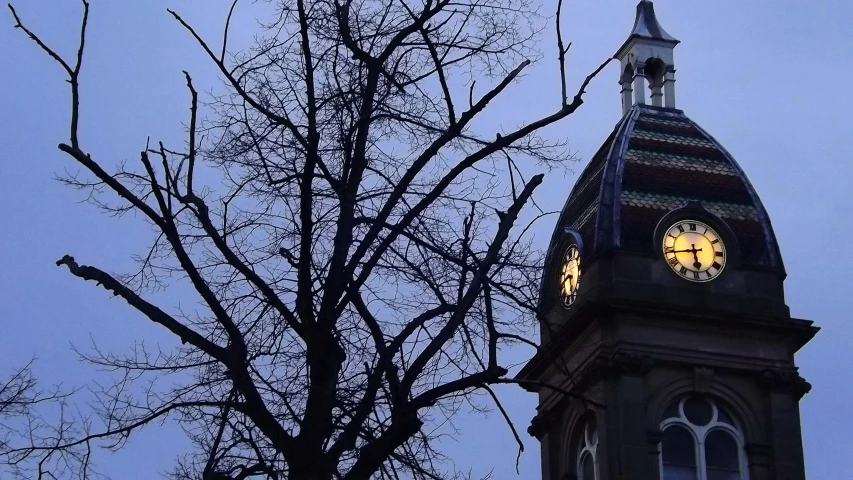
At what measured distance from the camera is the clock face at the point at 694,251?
122ft

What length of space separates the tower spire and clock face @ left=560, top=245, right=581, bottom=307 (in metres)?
6.37

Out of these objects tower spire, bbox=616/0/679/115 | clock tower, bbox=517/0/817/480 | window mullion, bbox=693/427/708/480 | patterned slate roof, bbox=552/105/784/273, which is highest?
tower spire, bbox=616/0/679/115

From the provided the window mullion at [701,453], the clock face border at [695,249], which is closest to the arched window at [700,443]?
the window mullion at [701,453]

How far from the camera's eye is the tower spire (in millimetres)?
43344

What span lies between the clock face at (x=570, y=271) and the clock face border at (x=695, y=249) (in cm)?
204

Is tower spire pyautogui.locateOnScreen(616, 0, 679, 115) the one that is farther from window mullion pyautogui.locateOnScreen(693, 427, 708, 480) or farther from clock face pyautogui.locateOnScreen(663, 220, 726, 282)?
window mullion pyautogui.locateOnScreen(693, 427, 708, 480)

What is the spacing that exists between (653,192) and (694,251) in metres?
1.82

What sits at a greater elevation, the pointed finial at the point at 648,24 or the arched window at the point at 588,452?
the pointed finial at the point at 648,24

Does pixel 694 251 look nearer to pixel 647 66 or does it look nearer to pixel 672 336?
pixel 672 336

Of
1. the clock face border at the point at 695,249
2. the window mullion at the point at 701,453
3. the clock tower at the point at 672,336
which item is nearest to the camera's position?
the window mullion at the point at 701,453

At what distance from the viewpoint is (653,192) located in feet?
126

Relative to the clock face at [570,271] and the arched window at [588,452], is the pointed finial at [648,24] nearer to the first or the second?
the clock face at [570,271]

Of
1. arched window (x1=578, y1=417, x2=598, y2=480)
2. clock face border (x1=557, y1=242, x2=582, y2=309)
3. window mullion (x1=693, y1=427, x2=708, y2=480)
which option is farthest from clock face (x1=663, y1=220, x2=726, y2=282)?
arched window (x1=578, y1=417, x2=598, y2=480)

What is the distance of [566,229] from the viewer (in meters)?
39.3
